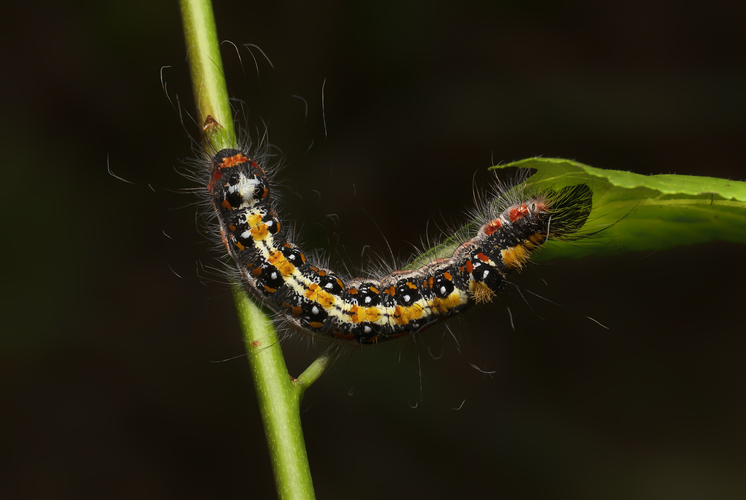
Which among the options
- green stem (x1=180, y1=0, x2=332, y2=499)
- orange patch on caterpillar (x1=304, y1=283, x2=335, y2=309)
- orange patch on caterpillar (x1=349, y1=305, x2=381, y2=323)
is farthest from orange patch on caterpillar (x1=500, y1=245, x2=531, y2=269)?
green stem (x1=180, y1=0, x2=332, y2=499)

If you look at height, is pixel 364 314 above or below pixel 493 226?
below

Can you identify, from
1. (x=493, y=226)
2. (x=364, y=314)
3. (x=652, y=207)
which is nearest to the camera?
(x=652, y=207)

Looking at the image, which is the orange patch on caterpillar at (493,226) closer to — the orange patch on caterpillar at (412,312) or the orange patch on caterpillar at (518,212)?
the orange patch on caterpillar at (518,212)

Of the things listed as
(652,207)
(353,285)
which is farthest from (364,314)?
(652,207)

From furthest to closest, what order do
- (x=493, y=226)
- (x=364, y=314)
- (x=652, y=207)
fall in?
(x=493, y=226) < (x=364, y=314) < (x=652, y=207)

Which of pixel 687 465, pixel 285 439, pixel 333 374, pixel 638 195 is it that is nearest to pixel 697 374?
pixel 687 465

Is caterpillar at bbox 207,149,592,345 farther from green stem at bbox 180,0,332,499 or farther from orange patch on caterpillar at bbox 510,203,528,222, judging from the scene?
green stem at bbox 180,0,332,499

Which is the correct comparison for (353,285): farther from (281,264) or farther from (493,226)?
(493,226)
